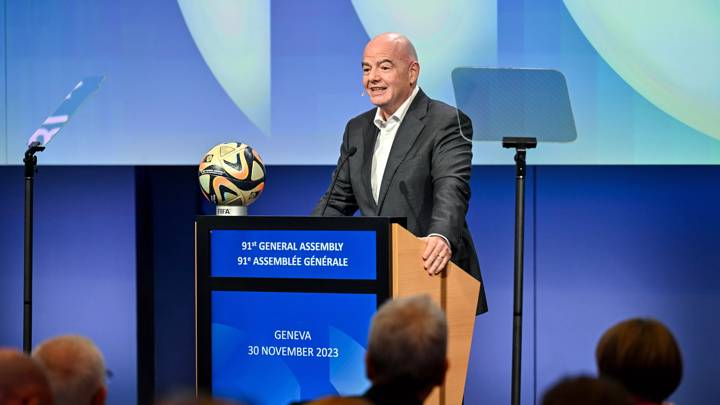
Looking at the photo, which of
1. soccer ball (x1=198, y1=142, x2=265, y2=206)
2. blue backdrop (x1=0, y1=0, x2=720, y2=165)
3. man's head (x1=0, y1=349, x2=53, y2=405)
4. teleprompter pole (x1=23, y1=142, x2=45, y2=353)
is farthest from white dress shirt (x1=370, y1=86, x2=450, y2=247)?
man's head (x1=0, y1=349, x2=53, y2=405)

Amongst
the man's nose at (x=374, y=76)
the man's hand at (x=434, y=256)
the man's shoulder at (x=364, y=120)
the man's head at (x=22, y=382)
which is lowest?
the man's head at (x=22, y=382)

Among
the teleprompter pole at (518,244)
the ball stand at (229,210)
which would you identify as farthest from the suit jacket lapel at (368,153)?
the teleprompter pole at (518,244)

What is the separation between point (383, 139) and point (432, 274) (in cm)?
82

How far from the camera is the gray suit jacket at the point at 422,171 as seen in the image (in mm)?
3832

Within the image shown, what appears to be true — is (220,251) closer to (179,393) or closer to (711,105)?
(179,393)

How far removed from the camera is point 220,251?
3523 mm

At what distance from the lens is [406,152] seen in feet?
12.9

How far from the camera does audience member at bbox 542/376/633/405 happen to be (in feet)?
5.44

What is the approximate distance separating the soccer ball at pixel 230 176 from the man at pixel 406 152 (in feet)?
0.92

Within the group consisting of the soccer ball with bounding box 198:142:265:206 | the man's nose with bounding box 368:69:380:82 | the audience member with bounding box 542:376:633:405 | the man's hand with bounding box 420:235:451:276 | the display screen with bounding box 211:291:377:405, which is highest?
the man's nose with bounding box 368:69:380:82

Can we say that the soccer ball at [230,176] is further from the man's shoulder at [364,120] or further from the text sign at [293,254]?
the man's shoulder at [364,120]

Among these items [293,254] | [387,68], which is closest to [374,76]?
[387,68]

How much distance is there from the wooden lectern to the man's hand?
0.08ft

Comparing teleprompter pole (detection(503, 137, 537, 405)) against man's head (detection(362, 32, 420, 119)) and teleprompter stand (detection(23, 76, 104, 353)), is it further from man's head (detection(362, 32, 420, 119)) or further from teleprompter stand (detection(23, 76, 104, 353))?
teleprompter stand (detection(23, 76, 104, 353))
